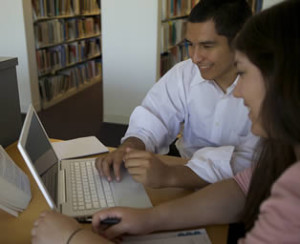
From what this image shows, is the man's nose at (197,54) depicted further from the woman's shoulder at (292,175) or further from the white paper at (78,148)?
the woman's shoulder at (292,175)

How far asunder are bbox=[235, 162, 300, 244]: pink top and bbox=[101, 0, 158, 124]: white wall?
2715 millimetres

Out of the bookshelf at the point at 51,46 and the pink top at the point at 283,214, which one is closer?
the pink top at the point at 283,214

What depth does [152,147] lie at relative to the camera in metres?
1.26

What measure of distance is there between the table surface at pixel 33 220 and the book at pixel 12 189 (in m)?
0.02

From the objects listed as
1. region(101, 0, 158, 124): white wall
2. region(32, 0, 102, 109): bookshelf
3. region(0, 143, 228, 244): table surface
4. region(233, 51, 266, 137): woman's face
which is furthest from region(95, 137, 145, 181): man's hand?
region(32, 0, 102, 109): bookshelf

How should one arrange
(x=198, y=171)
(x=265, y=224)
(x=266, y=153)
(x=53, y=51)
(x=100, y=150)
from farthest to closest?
(x=53, y=51) < (x=100, y=150) < (x=198, y=171) < (x=266, y=153) < (x=265, y=224)

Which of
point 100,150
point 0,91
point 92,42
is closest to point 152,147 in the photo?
point 100,150

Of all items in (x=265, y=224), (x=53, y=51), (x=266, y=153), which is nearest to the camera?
(x=265, y=224)

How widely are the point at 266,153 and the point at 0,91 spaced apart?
3.21 feet

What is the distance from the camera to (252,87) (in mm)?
654

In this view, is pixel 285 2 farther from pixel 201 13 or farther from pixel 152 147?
pixel 152 147

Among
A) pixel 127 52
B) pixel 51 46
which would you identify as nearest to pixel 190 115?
pixel 127 52

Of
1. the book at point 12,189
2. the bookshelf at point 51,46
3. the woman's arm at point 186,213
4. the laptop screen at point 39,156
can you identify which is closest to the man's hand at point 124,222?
the woman's arm at point 186,213

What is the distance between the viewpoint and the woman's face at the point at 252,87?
25.2 inches
